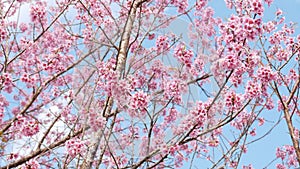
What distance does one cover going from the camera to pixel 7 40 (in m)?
6.38

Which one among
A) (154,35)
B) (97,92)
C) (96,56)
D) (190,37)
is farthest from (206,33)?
(97,92)

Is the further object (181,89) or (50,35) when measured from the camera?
(50,35)

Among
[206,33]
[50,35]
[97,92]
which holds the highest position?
[50,35]

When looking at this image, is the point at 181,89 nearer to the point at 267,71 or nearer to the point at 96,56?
the point at 267,71

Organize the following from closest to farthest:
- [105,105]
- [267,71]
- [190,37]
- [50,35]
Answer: [267,71]
[105,105]
[190,37]
[50,35]

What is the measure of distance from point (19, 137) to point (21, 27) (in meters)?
2.83

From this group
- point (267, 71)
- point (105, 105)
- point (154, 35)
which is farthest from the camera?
point (154, 35)

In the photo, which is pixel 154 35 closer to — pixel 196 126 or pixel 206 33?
pixel 206 33

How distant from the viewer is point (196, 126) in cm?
435

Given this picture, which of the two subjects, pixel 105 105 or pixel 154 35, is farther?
pixel 154 35

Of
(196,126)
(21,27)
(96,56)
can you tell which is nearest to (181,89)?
(196,126)

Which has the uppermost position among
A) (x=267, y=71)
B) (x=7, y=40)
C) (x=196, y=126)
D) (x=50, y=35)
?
(x=50, y=35)

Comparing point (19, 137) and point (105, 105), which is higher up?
point (19, 137)

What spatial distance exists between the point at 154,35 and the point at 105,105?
1667mm
